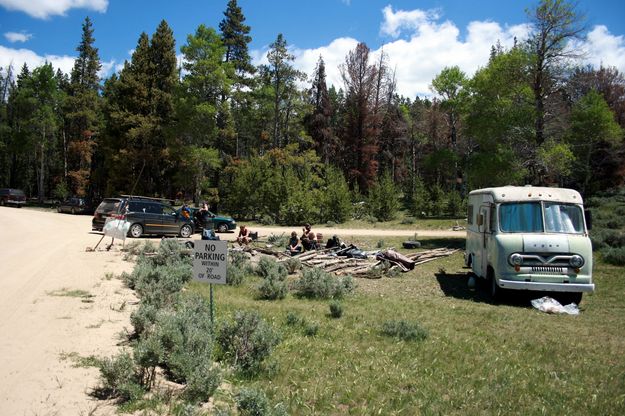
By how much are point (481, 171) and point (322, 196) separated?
45.5 ft

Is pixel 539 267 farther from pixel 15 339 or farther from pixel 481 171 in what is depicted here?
pixel 481 171

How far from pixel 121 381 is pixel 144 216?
1873 cm

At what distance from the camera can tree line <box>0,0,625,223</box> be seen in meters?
20.7

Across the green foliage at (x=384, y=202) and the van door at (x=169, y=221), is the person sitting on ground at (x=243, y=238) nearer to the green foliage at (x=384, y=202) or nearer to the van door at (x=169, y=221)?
the van door at (x=169, y=221)

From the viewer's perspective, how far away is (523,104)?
814 inches

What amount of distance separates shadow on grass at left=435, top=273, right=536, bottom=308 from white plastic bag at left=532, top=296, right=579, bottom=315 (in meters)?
0.37

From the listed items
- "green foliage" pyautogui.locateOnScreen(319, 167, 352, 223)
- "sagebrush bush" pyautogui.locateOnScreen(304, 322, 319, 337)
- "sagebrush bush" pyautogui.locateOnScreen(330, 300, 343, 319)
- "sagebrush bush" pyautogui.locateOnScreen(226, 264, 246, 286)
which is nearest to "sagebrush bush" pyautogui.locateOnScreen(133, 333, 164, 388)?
"sagebrush bush" pyautogui.locateOnScreen(304, 322, 319, 337)

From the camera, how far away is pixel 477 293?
1201cm

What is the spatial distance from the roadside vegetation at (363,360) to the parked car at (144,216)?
42.5ft

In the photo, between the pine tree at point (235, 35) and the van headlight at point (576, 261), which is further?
the pine tree at point (235, 35)

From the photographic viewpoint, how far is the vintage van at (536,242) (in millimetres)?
9891

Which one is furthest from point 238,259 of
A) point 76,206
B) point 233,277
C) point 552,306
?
point 76,206

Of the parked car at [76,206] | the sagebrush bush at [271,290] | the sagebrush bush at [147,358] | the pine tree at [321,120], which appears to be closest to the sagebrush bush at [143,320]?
the sagebrush bush at [147,358]

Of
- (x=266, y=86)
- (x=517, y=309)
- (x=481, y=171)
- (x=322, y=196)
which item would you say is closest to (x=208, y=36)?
(x=266, y=86)
